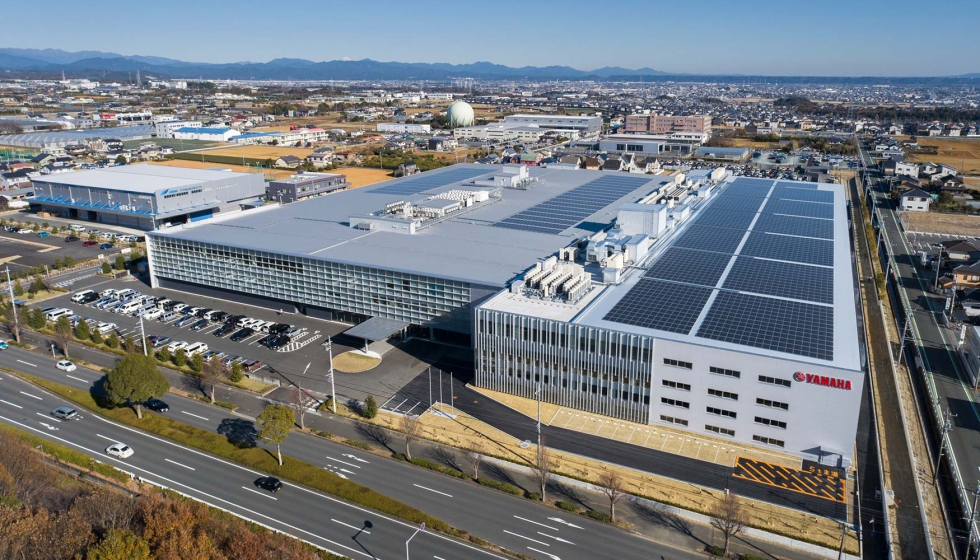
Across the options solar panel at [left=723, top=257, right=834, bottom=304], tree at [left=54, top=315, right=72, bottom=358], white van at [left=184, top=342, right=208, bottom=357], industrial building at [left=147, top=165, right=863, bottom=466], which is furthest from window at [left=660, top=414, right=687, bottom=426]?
tree at [left=54, top=315, right=72, bottom=358]

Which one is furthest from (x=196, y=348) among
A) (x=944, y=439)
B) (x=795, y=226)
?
(x=795, y=226)

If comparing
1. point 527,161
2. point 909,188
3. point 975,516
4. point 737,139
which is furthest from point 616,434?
point 737,139

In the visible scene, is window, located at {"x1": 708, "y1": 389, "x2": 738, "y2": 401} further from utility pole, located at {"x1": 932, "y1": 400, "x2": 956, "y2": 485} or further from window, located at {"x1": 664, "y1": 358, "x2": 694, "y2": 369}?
utility pole, located at {"x1": 932, "y1": 400, "x2": 956, "y2": 485}

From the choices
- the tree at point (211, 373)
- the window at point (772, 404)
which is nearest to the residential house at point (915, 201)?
the window at point (772, 404)

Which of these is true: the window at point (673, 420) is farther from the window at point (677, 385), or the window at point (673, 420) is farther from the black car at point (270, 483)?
the black car at point (270, 483)

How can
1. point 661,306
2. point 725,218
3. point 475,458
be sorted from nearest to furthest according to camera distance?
point 475,458 → point 661,306 → point 725,218

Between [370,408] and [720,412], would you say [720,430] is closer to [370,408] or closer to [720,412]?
[720,412]
